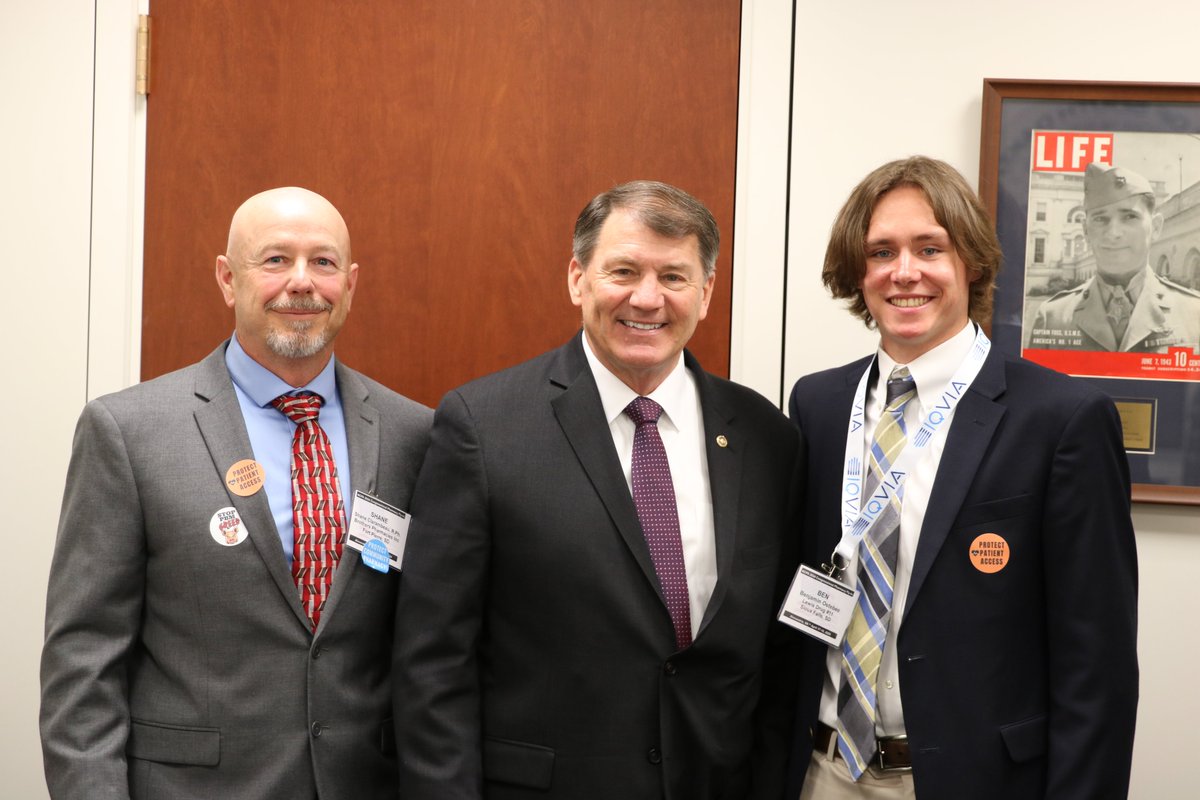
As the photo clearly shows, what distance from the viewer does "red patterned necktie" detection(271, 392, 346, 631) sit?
74.6 inches

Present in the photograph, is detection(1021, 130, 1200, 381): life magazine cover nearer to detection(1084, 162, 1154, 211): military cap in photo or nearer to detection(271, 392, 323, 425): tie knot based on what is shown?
detection(1084, 162, 1154, 211): military cap in photo

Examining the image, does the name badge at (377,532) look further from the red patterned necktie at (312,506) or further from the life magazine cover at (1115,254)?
the life magazine cover at (1115,254)

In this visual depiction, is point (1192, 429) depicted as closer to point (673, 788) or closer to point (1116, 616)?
point (1116, 616)

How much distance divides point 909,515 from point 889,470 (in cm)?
9

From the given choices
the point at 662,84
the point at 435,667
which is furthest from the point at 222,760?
the point at 662,84

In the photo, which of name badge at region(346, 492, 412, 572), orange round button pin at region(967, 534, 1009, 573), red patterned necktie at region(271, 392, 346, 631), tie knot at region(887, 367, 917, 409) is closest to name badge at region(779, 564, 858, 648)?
orange round button pin at region(967, 534, 1009, 573)

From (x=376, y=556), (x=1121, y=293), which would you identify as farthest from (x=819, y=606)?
(x=1121, y=293)

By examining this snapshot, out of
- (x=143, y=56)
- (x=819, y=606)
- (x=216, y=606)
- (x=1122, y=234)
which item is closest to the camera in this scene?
(x=216, y=606)

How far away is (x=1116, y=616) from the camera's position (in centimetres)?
182

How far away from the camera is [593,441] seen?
192 centimetres

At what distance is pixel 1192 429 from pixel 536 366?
5.77 ft

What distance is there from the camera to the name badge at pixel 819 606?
6.31 feet

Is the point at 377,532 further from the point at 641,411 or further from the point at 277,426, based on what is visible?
the point at 641,411

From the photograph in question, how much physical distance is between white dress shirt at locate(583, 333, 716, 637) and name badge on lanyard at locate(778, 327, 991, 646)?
0.57 feet
